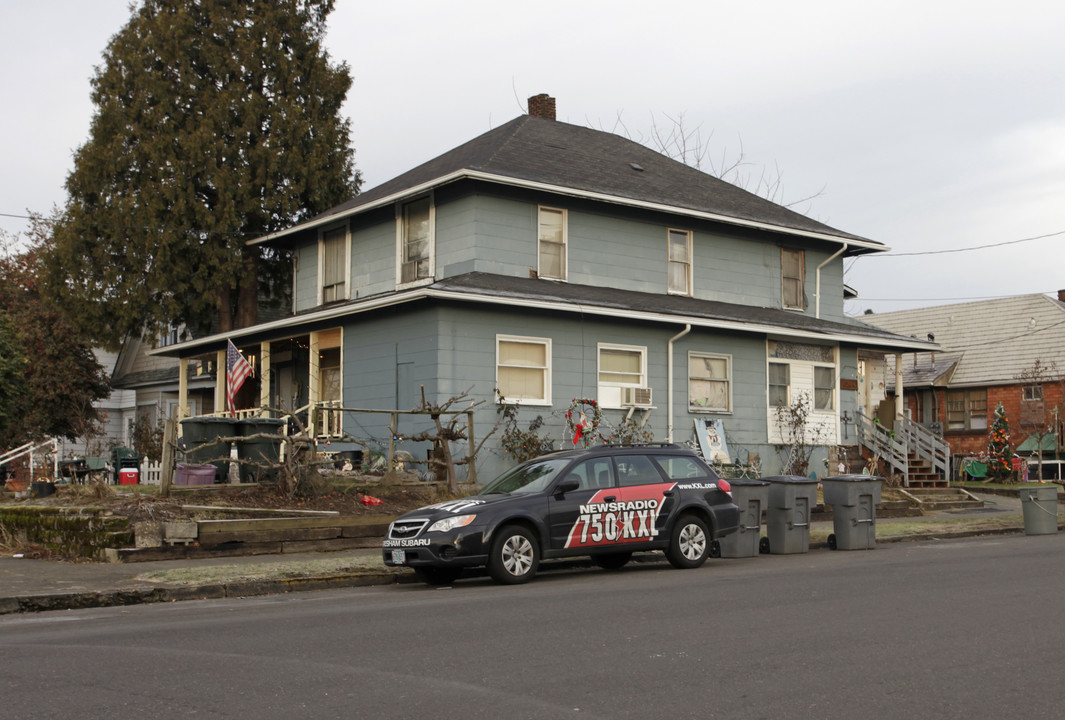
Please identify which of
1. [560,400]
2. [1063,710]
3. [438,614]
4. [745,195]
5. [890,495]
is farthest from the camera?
[745,195]

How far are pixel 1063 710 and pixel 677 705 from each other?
209cm

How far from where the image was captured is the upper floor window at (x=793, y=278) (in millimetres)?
28250

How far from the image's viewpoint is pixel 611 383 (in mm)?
23672

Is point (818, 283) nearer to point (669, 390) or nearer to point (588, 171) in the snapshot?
point (669, 390)

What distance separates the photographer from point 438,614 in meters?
9.98

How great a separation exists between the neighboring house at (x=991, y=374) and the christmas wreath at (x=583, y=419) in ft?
71.3

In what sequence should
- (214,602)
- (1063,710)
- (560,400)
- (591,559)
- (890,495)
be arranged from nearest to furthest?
(1063,710) → (214,602) → (591,559) → (560,400) → (890,495)

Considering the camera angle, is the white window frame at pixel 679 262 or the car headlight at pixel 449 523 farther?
the white window frame at pixel 679 262

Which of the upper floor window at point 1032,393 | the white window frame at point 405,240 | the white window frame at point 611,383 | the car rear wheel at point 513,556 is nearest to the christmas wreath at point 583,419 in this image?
the white window frame at point 611,383

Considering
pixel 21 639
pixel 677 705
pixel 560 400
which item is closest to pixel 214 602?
pixel 21 639

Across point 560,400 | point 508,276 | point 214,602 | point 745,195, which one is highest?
point 745,195

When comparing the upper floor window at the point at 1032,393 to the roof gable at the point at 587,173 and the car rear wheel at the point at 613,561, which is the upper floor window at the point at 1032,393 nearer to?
the roof gable at the point at 587,173

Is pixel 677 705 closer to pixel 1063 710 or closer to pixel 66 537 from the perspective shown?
pixel 1063 710

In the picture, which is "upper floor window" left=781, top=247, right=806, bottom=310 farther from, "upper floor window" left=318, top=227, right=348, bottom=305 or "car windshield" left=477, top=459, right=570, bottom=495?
"car windshield" left=477, top=459, right=570, bottom=495
